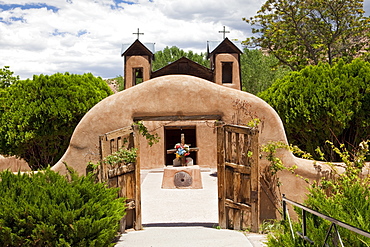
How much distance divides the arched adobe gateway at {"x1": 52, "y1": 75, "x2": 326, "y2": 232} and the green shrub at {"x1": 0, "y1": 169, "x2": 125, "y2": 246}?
2167 millimetres

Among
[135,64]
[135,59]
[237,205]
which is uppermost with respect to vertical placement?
[135,59]

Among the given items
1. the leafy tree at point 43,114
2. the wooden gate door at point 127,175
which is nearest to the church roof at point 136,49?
the leafy tree at point 43,114

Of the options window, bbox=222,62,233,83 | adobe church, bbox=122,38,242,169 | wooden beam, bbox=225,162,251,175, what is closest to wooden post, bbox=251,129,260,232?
wooden beam, bbox=225,162,251,175

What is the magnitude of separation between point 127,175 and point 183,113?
6.86 feet

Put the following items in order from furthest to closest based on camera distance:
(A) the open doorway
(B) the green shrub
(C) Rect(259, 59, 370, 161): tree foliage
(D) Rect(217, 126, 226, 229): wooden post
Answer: (A) the open doorway → (C) Rect(259, 59, 370, 161): tree foliage → (D) Rect(217, 126, 226, 229): wooden post → (B) the green shrub

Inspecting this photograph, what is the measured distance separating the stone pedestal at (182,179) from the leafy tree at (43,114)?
4457 millimetres

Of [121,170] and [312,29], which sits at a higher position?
[312,29]

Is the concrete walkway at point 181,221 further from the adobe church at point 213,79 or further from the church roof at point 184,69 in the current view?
the church roof at point 184,69

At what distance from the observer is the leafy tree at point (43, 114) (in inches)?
539

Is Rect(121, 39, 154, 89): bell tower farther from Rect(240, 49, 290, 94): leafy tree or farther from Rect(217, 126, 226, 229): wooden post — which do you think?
Rect(240, 49, 290, 94): leafy tree

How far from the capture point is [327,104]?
13016mm

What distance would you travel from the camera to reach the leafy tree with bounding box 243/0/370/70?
2416 centimetres

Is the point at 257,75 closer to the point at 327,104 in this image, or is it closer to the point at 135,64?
the point at 135,64

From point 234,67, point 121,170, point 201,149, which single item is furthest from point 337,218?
point 234,67
